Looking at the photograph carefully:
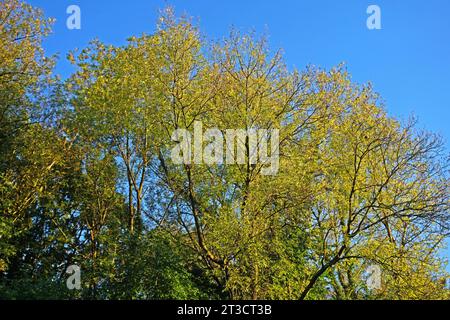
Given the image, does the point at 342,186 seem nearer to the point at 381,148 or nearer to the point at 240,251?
the point at 381,148

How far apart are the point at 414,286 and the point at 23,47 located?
21.9m

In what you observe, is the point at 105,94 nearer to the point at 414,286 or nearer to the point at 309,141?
the point at 309,141

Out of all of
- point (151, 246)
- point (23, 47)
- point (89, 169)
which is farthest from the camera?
point (89, 169)

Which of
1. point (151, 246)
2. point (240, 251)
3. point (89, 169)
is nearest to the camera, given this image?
point (240, 251)

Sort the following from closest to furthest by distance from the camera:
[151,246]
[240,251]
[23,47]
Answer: [240,251] → [151,246] → [23,47]

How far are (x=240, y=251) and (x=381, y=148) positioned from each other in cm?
869

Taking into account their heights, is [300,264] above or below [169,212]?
below

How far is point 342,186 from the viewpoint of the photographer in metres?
25.8

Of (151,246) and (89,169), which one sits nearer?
(151,246)

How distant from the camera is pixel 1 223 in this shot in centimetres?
2331

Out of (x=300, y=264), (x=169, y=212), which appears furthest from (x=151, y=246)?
(x=300, y=264)

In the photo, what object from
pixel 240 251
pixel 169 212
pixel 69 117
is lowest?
pixel 240 251

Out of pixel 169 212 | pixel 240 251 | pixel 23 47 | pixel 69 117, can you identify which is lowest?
pixel 240 251

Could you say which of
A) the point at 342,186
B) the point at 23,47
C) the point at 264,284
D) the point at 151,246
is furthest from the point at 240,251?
the point at 23,47
